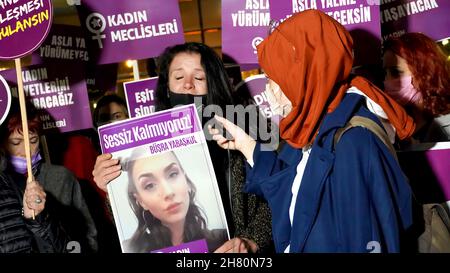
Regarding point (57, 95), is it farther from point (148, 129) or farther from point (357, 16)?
point (357, 16)

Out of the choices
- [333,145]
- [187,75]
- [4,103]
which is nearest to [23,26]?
[4,103]

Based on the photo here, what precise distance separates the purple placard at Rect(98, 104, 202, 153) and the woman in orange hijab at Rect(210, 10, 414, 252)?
0.62 m

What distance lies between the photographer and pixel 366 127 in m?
1.78

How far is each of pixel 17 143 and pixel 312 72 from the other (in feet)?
6.08

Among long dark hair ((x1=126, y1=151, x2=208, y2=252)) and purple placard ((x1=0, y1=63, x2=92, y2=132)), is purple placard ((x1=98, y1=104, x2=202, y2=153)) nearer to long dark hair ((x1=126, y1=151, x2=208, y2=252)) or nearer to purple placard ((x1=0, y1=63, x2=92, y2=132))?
long dark hair ((x1=126, y1=151, x2=208, y2=252))

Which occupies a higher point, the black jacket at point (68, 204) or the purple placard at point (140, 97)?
the purple placard at point (140, 97)

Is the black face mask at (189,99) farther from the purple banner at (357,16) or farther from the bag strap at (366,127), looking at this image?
the bag strap at (366,127)

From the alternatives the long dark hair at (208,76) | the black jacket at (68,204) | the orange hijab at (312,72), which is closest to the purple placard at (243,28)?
the long dark hair at (208,76)

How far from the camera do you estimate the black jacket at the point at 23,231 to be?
269cm

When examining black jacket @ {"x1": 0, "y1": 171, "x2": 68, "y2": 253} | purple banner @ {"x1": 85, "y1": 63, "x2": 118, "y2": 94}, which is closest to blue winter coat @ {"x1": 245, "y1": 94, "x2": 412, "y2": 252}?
black jacket @ {"x1": 0, "y1": 171, "x2": 68, "y2": 253}

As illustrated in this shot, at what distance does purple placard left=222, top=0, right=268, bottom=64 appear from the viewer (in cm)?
319

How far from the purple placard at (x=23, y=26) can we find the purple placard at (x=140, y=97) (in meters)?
0.57
